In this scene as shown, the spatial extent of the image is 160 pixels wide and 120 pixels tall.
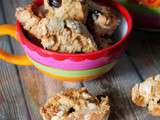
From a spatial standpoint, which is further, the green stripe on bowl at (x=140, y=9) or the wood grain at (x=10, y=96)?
the green stripe on bowl at (x=140, y=9)

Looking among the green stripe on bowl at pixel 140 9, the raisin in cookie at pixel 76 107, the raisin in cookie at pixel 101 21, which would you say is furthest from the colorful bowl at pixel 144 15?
the raisin in cookie at pixel 76 107

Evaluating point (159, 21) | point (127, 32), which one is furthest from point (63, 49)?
point (159, 21)

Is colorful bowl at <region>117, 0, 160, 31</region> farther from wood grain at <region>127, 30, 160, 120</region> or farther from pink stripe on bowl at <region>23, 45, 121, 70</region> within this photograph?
pink stripe on bowl at <region>23, 45, 121, 70</region>

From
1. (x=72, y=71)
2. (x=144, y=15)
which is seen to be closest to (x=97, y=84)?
(x=72, y=71)

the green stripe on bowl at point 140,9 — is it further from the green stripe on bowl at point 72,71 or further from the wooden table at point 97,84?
the green stripe on bowl at point 72,71

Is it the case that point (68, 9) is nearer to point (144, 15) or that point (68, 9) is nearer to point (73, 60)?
point (73, 60)
